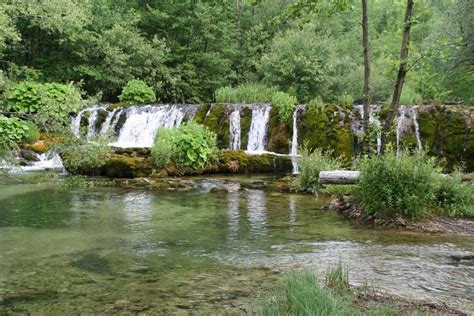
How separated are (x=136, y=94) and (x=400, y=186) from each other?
17.7 meters

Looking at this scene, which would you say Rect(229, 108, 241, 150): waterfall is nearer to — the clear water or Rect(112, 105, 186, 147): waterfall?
Rect(112, 105, 186, 147): waterfall

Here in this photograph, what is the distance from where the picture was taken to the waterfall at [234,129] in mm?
19094

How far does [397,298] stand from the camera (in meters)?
4.56

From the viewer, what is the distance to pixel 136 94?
77.4 feet

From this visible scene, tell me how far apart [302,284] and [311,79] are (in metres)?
19.8

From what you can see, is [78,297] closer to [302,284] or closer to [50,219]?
[302,284]

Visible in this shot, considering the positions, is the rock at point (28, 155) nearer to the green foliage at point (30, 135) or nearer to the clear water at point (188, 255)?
the green foliage at point (30, 135)

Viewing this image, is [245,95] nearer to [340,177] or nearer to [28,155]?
[28,155]

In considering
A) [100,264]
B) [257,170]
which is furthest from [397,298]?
[257,170]

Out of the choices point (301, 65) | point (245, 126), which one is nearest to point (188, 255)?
point (245, 126)


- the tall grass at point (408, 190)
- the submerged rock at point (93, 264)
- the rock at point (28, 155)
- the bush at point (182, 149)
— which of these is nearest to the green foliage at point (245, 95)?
the bush at point (182, 149)

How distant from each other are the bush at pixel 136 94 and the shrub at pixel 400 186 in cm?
1686

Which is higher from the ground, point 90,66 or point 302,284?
point 90,66

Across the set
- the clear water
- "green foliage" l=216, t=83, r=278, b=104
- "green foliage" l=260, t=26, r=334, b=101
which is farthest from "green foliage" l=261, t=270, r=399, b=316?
"green foliage" l=260, t=26, r=334, b=101
